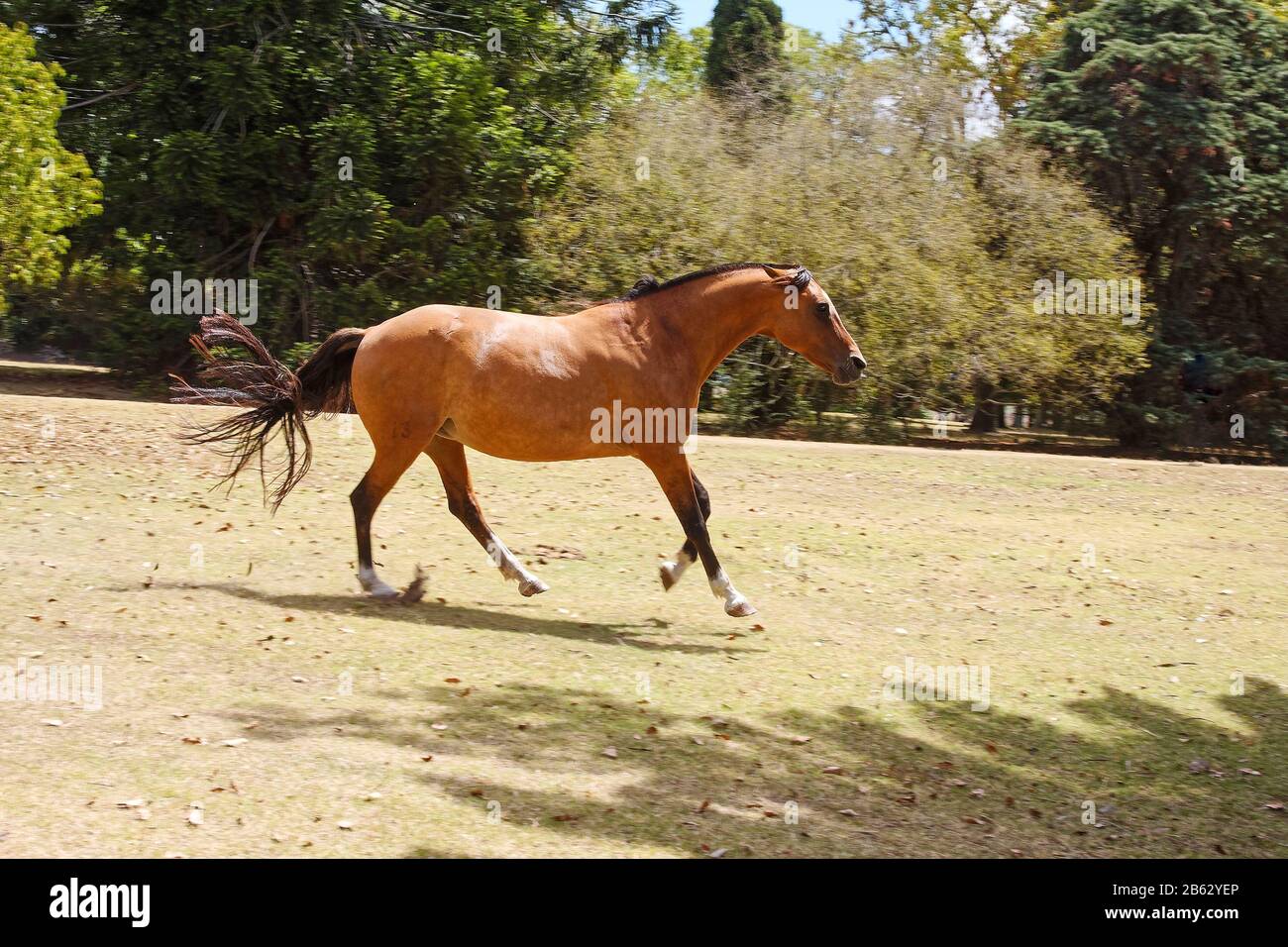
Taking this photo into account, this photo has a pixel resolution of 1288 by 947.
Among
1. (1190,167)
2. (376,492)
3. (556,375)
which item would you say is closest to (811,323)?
(556,375)

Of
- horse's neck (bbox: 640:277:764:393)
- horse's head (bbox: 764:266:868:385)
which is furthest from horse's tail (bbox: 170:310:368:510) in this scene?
horse's head (bbox: 764:266:868:385)

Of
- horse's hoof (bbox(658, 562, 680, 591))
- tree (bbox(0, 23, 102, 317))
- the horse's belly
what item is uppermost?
tree (bbox(0, 23, 102, 317))

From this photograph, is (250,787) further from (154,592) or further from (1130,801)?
(1130,801)

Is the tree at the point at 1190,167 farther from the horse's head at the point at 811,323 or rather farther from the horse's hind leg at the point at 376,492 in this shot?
the horse's hind leg at the point at 376,492

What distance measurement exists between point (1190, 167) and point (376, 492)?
20892mm

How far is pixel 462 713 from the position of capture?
724cm

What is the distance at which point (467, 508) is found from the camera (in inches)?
387

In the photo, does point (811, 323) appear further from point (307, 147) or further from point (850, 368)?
point (307, 147)

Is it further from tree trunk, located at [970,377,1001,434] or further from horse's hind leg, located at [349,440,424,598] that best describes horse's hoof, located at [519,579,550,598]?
tree trunk, located at [970,377,1001,434]

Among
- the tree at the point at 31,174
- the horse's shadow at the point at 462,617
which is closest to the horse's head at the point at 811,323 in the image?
the horse's shadow at the point at 462,617

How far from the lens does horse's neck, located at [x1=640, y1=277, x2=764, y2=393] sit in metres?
9.48

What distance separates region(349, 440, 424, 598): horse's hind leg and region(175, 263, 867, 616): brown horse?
11mm

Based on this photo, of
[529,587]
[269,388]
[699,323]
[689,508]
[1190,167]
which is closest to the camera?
[689,508]

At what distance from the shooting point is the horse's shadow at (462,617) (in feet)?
29.6
